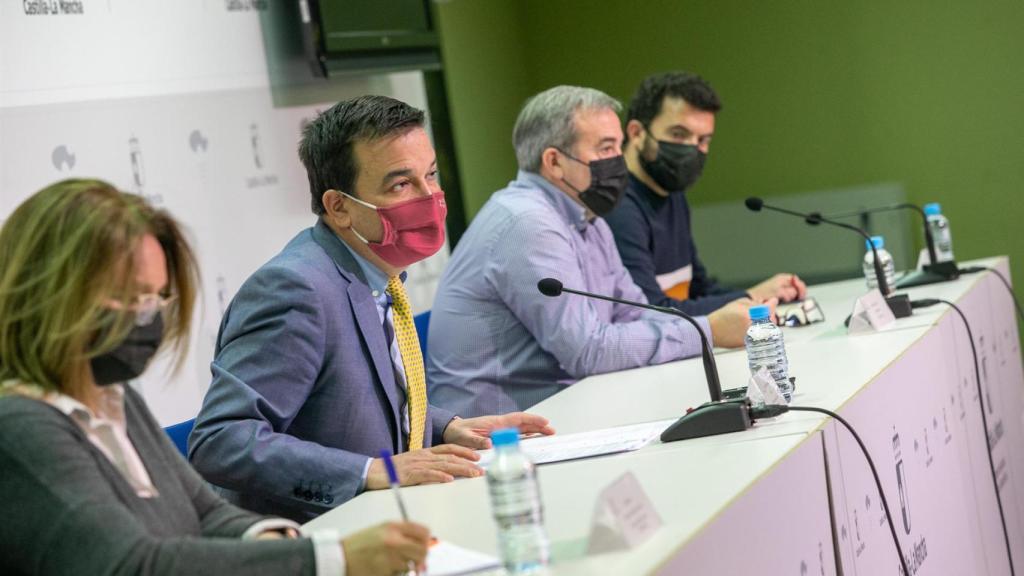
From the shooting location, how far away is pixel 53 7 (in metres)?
3.20

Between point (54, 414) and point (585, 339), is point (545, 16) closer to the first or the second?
point (585, 339)

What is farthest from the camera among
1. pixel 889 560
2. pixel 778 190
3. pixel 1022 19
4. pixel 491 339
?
pixel 778 190

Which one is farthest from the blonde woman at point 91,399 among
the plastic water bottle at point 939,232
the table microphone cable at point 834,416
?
the plastic water bottle at point 939,232

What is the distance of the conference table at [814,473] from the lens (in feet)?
5.37

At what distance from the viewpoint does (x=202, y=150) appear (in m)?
3.71

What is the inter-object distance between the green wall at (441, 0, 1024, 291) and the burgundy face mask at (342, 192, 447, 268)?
2.98 m

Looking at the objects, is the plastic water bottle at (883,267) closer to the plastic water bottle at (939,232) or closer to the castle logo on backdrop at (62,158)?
the plastic water bottle at (939,232)

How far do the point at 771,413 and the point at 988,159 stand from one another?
3.89 meters

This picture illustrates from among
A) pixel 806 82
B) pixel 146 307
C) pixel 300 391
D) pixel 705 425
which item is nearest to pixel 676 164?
pixel 806 82

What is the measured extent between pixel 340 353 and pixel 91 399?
0.86 meters

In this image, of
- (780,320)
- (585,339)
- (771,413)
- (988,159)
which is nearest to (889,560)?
(771,413)

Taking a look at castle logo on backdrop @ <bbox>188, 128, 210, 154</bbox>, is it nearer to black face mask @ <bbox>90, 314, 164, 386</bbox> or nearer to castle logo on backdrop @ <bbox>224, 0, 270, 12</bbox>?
castle logo on backdrop @ <bbox>224, 0, 270, 12</bbox>

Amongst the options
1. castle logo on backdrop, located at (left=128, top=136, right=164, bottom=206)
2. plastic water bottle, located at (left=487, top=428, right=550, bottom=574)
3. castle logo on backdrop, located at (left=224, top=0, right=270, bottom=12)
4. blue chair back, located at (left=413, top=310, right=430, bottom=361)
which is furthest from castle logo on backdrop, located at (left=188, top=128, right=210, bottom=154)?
plastic water bottle, located at (left=487, top=428, right=550, bottom=574)

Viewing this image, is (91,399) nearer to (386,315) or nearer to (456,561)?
(456,561)
